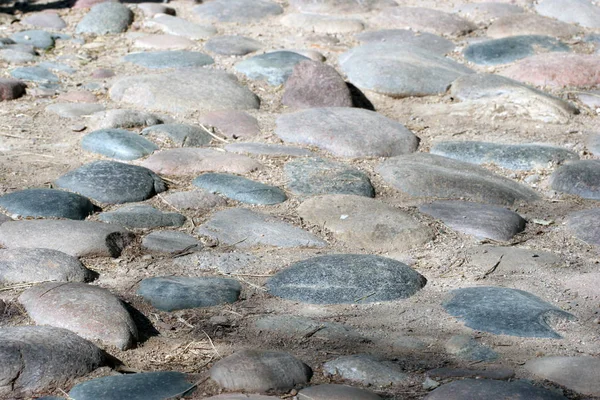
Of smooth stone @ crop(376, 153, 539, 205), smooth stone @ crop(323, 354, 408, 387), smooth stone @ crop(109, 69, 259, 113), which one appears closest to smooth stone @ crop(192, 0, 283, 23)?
smooth stone @ crop(109, 69, 259, 113)

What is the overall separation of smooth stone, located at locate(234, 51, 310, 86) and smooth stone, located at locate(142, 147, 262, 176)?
105 cm

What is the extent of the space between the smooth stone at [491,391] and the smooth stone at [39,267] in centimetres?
109

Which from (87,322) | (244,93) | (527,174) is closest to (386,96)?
(244,93)

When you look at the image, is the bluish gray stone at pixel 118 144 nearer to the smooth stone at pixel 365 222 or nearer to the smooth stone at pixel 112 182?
the smooth stone at pixel 112 182

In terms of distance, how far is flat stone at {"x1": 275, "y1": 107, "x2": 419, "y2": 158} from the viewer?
3.83m

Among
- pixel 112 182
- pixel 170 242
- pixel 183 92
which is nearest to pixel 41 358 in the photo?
pixel 170 242

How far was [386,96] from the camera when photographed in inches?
177

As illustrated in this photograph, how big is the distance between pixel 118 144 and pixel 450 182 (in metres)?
1.34

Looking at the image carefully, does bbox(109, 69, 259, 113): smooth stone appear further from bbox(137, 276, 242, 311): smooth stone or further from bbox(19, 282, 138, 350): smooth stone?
bbox(19, 282, 138, 350): smooth stone

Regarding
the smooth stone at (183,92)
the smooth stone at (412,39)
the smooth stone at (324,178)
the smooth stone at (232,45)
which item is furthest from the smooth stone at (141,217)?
the smooth stone at (412,39)

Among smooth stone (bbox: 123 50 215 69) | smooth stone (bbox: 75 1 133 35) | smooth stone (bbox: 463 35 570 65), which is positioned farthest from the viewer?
smooth stone (bbox: 75 1 133 35)

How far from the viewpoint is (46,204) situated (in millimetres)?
2996

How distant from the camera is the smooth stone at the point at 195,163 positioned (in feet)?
11.6

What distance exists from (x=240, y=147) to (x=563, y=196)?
1.32m
